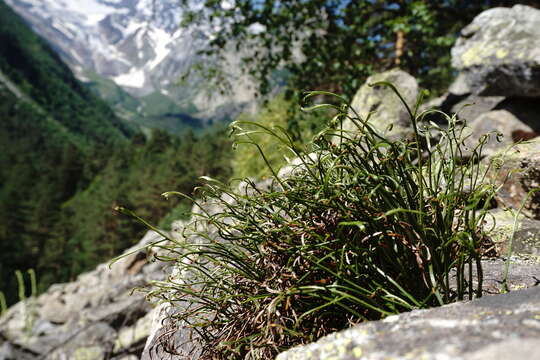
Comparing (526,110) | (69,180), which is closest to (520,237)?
(526,110)

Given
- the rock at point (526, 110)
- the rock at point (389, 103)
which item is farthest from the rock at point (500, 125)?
the rock at point (389, 103)

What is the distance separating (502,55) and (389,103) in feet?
4.56

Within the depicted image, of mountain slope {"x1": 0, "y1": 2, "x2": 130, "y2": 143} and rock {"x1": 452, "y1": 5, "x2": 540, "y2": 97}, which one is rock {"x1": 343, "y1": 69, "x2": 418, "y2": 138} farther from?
mountain slope {"x1": 0, "y1": 2, "x2": 130, "y2": 143}

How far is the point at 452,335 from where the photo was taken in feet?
2.69

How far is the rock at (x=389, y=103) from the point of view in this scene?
4602 mm

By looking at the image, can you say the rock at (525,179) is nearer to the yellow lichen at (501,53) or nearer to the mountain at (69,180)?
the yellow lichen at (501,53)

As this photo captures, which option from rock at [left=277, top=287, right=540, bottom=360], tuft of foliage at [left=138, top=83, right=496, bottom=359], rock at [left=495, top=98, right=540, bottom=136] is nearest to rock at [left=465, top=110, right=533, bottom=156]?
rock at [left=495, top=98, right=540, bottom=136]

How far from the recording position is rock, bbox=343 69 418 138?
4.60 meters

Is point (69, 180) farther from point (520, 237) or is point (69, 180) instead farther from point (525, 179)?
point (520, 237)

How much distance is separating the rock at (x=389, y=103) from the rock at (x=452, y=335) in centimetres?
346

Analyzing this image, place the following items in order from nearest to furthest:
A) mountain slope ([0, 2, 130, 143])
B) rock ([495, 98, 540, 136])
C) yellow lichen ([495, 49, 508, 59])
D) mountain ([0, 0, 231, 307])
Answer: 1. yellow lichen ([495, 49, 508, 59])
2. rock ([495, 98, 540, 136])
3. mountain ([0, 0, 231, 307])
4. mountain slope ([0, 2, 130, 143])

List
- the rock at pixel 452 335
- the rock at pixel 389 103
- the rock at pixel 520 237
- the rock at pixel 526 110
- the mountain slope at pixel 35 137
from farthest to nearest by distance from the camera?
the mountain slope at pixel 35 137
the rock at pixel 389 103
the rock at pixel 526 110
the rock at pixel 520 237
the rock at pixel 452 335

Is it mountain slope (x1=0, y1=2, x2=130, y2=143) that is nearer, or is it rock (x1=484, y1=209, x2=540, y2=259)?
rock (x1=484, y1=209, x2=540, y2=259)

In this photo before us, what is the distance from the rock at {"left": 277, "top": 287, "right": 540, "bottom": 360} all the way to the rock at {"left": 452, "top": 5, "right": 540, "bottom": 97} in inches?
159
